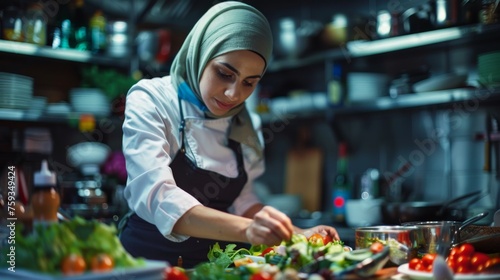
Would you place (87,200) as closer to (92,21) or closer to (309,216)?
(92,21)

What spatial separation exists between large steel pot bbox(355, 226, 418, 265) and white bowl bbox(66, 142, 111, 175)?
2420 mm

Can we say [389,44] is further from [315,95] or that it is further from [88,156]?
[88,156]

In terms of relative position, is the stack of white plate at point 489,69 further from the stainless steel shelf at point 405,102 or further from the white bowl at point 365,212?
the white bowl at point 365,212

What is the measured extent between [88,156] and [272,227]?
8.67ft

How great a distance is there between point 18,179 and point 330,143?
8.16 ft

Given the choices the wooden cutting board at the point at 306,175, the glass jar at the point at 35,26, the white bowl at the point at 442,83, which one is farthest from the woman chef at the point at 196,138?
the wooden cutting board at the point at 306,175

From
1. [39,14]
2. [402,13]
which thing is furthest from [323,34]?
[39,14]

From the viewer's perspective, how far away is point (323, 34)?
398 cm

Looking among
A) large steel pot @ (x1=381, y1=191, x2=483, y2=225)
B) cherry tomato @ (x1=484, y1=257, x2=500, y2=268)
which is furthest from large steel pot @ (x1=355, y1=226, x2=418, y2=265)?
large steel pot @ (x1=381, y1=191, x2=483, y2=225)

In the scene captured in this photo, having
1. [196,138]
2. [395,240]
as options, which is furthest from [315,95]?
[395,240]

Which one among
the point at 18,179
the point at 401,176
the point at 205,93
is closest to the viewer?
the point at 205,93

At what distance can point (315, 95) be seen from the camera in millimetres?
4062

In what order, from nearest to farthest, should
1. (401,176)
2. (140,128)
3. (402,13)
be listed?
(140,128), (402,13), (401,176)

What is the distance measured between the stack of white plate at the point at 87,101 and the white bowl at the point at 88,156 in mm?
211
